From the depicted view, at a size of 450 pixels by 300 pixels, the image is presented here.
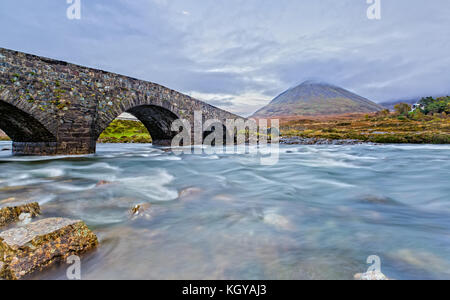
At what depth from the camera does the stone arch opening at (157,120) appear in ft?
50.8

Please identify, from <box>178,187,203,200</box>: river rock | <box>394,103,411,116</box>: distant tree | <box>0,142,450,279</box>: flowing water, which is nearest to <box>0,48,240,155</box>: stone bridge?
<box>0,142,450,279</box>: flowing water

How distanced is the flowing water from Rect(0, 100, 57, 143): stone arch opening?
3.45 meters

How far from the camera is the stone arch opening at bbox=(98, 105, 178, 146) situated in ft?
50.8

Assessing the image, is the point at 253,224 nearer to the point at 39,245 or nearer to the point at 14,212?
the point at 39,245

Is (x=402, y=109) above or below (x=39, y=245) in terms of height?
above

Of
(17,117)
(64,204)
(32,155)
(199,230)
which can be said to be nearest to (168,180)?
(64,204)

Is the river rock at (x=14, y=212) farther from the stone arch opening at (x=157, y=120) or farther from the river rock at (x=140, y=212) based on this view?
the stone arch opening at (x=157, y=120)

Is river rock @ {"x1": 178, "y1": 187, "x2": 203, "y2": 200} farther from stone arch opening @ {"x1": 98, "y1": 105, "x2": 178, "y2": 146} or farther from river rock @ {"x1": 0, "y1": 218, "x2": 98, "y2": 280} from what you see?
stone arch opening @ {"x1": 98, "y1": 105, "x2": 178, "y2": 146}

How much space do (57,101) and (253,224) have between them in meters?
9.99

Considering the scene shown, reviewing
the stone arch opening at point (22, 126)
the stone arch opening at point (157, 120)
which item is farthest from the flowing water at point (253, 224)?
the stone arch opening at point (157, 120)

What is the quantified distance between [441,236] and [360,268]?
168 centimetres

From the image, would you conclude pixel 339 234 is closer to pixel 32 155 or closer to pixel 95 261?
pixel 95 261

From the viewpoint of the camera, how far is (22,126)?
33.6 ft

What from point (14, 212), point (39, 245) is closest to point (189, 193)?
point (14, 212)
